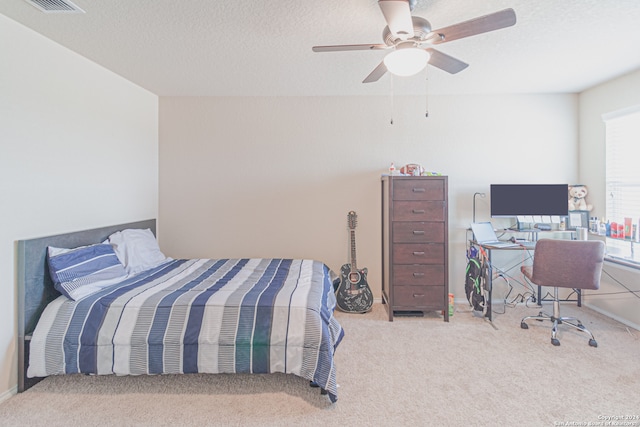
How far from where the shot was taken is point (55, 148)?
2.43 meters

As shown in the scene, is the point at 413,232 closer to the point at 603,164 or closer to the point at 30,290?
the point at 603,164

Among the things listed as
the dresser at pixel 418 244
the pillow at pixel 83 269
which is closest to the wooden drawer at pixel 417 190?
the dresser at pixel 418 244

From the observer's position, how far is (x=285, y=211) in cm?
383

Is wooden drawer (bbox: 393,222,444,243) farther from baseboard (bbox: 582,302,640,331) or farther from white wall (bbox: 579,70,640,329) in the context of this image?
baseboard (bbox: 582,302,640,331)

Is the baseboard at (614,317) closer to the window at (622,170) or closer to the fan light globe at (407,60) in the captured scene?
the window at (622,170)

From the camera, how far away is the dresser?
3258 mm

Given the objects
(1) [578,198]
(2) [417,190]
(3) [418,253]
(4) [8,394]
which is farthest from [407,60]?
(4) [8,394]

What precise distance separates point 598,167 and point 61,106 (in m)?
5.01

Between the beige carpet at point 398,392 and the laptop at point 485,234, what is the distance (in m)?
0.96

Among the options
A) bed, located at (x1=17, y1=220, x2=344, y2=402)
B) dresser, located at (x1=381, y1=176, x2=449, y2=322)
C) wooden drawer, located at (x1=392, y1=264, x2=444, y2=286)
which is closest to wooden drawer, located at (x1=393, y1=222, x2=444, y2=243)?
dresser, located at (x1=381, y1=176, x2=449, y2=322)

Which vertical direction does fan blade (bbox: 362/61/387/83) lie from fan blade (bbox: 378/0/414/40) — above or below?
above

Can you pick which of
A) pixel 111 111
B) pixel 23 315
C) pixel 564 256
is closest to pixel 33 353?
pixel 23 315

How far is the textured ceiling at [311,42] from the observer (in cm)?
198

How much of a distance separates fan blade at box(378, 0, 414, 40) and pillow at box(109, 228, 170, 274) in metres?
2.72
